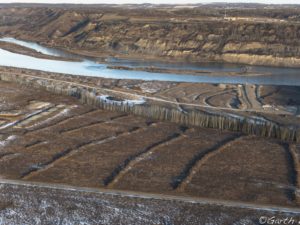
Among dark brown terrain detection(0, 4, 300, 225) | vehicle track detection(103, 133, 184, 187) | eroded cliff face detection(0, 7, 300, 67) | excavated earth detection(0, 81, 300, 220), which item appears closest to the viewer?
dark brown terrain detection(0, 4, 300, 225)

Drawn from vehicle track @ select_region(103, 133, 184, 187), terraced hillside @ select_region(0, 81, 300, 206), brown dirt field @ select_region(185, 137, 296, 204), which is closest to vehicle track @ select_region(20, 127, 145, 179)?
terraced hillside @ select_region(0, 81, 300, 206)

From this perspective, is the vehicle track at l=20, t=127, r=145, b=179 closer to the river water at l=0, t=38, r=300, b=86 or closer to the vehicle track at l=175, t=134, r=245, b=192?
the vehicle track at l=175, t=134, r=245, b=192

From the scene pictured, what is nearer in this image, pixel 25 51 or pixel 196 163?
pixel 196 163

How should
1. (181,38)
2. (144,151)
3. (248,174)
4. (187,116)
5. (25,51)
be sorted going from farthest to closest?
(181,38) → (25,51) → (187,116) → (144,151) → (248,174)

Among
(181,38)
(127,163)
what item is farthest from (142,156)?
(181,38)

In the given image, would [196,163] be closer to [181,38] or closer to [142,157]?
[142,157]
